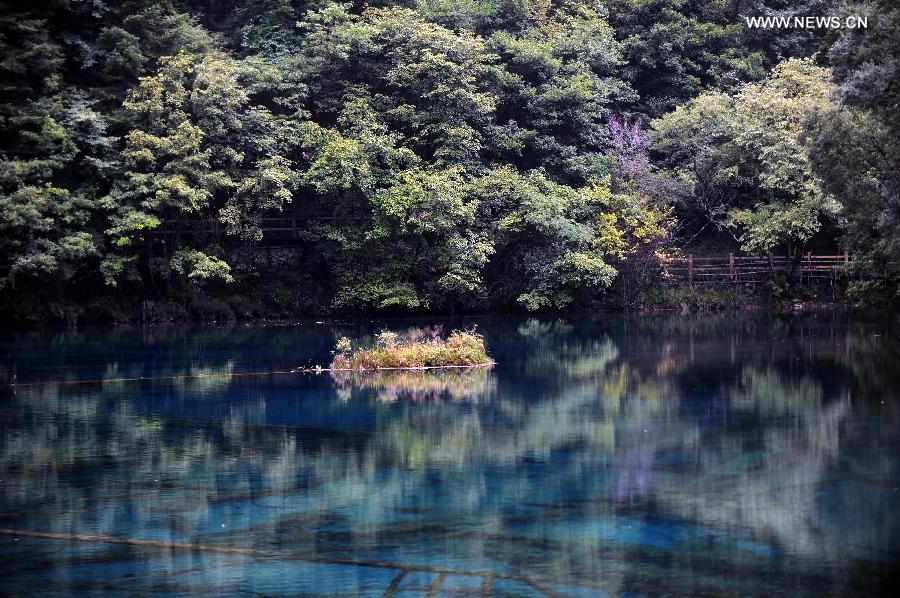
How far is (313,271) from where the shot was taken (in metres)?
40.6

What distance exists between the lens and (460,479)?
41.0ft

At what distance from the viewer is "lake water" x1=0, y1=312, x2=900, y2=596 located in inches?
357

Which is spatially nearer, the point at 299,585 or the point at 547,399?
the point at 299,585

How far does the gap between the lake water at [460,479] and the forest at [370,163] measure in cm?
1337

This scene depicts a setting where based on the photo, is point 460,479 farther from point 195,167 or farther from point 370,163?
point 370,163

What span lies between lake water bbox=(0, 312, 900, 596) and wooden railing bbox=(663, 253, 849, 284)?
17988 millimetres

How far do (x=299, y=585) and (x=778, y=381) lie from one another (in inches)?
548

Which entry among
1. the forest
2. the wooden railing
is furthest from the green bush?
the wooden railing

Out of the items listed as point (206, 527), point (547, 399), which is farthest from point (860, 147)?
point (206, 527)

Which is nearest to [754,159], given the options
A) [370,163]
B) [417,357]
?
[370,163]

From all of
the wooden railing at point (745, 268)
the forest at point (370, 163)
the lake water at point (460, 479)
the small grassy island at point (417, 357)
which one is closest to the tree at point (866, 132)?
the lake water at point (460, 479)

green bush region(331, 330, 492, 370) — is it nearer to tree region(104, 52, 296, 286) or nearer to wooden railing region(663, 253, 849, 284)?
tree region(104, 52, 296, 286)

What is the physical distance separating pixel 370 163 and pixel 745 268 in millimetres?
16408

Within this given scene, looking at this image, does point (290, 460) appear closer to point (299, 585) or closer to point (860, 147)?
point (299, 585)
